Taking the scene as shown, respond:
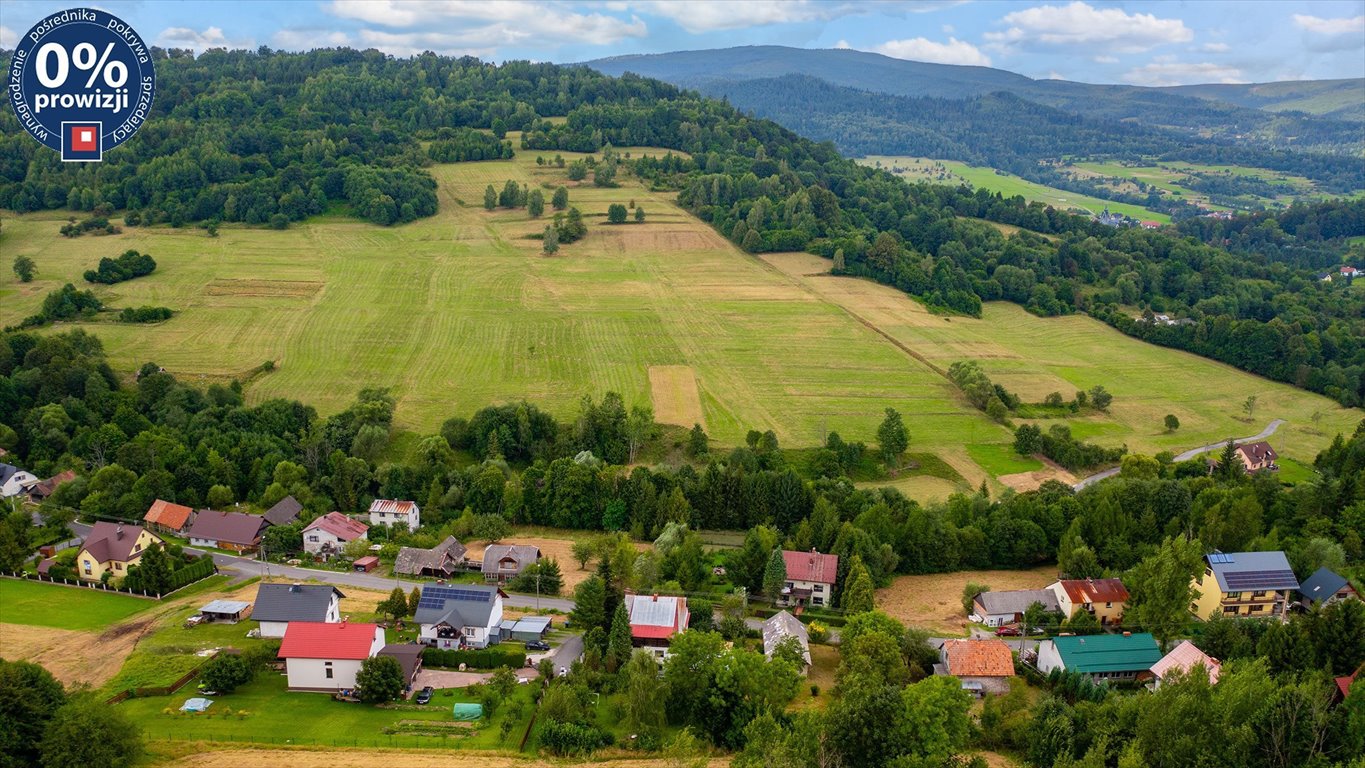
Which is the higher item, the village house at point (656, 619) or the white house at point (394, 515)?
the village house at point (656, 619)

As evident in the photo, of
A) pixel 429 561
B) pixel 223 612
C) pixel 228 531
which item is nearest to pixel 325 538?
pixel 228 531

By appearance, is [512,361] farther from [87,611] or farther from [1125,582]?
[1125,582]

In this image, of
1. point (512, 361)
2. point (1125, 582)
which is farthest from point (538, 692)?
point (512, 361)

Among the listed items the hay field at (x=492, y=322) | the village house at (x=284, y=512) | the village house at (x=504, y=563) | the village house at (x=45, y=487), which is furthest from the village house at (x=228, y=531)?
the hay field at (x=492, y=322)

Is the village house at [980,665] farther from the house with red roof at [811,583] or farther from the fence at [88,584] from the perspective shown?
the fence at [88,584]

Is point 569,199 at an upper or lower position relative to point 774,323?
upper

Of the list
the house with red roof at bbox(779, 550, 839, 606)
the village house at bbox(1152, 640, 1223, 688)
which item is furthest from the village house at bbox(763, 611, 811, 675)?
the village house at bbox(1152, 640, 1223, 688)
